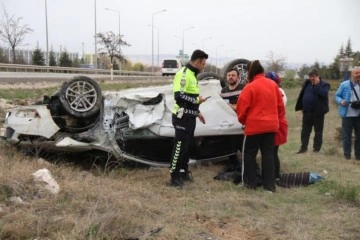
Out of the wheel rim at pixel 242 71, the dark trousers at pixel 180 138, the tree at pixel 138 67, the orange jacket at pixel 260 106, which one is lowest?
the tree at pixel 138 67

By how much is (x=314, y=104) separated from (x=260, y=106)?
306 cm

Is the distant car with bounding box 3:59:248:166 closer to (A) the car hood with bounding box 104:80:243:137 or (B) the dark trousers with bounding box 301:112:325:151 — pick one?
(A) the car hood with bounding box 104:80:243:137

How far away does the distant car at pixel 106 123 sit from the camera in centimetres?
562

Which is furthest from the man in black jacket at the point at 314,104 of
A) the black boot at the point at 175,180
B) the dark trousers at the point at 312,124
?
the black boot at the point at 175,180

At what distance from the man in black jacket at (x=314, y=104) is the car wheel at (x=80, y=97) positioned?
156 inches

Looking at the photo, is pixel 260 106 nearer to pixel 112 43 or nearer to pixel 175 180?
pixel 175 180

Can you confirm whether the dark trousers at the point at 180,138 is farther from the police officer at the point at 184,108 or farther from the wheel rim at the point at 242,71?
the wheel rim at the point at 242,71

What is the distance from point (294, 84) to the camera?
45281 millimetres

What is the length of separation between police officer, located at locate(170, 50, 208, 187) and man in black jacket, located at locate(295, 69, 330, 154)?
3284mm

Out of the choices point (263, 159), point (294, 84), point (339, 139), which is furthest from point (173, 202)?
point (294, 84)

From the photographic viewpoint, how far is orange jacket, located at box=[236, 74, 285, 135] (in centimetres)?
525

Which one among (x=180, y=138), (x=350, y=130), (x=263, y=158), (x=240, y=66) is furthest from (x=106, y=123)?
(x=350, y=130)

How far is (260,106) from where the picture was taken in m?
5.25

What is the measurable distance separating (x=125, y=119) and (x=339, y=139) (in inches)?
258
